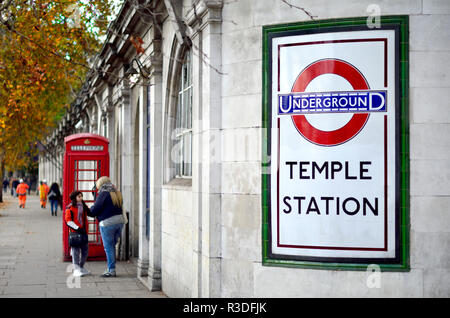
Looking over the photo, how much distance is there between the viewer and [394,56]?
22.2 feet

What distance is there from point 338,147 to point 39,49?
11.4 meters

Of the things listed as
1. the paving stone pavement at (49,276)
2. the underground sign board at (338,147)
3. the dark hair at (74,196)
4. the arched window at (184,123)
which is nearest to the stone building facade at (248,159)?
the arched window at (184,123)

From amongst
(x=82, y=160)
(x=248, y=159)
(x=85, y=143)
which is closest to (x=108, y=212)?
(x=82, y=160)

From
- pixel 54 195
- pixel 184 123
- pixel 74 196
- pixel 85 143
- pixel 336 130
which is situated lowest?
pixel 54 195

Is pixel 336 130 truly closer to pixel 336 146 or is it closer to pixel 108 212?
Result: pixel 336 146

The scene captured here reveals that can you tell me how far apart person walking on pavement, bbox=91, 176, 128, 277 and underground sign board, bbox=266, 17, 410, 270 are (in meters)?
5.46

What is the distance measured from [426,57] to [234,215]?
9.20ft

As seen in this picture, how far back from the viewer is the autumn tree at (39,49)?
42.1 ft

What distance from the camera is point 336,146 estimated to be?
6.91 metres

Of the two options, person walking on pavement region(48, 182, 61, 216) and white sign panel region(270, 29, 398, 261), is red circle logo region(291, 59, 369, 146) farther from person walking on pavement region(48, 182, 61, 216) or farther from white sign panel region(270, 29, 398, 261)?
person walking on pavement region(48, 182, 61, 216)

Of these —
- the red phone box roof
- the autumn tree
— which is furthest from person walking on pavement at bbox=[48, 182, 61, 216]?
the red phone box roof

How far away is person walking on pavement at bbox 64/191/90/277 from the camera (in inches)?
464

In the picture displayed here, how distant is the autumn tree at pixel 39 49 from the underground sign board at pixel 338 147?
186 inches
